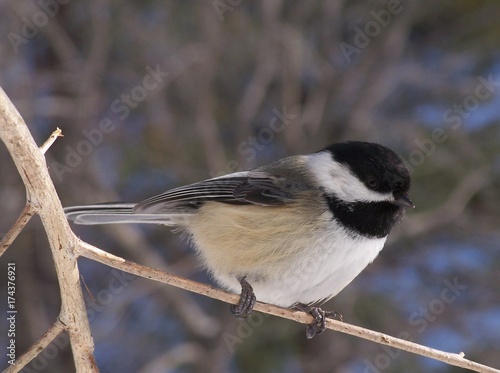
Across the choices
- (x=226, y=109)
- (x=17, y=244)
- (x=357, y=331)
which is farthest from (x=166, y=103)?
(x=357, y=331)

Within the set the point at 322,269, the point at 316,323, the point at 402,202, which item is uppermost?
the point at 402,202

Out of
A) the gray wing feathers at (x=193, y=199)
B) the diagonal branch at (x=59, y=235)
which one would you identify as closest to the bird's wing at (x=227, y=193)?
the gray wing feathers at (x=193, y=199)

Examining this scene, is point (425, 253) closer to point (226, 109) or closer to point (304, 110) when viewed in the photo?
point (304, 110)

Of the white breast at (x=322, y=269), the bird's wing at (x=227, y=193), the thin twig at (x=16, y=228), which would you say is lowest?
the white breast at (x=322, y=269)

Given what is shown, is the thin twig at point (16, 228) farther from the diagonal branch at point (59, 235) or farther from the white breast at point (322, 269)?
the white breast at point (322, 269)

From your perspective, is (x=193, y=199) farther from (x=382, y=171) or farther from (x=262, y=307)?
(x=382, y=171)

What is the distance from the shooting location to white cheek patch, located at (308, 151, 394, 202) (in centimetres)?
231

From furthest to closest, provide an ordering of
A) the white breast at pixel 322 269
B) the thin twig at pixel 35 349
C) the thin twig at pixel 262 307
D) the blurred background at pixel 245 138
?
the blurred background at pixel 245 138
the white breast at pixel 322 269
the thin twig at pixel 262 307
the thin twig at pixel 35 349

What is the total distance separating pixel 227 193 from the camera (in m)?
2.61

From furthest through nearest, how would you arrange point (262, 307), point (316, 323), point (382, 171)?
point (316, 323), point (382, 171), point (262, 307)

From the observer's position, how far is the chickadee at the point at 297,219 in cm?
230

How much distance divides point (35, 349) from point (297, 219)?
1085 mm

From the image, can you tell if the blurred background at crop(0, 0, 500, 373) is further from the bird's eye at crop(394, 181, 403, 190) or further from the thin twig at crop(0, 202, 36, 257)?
the thin twig at crop(0, 202, 36, 257)

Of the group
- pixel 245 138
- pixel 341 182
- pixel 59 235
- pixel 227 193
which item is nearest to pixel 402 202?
pixel 341 182
